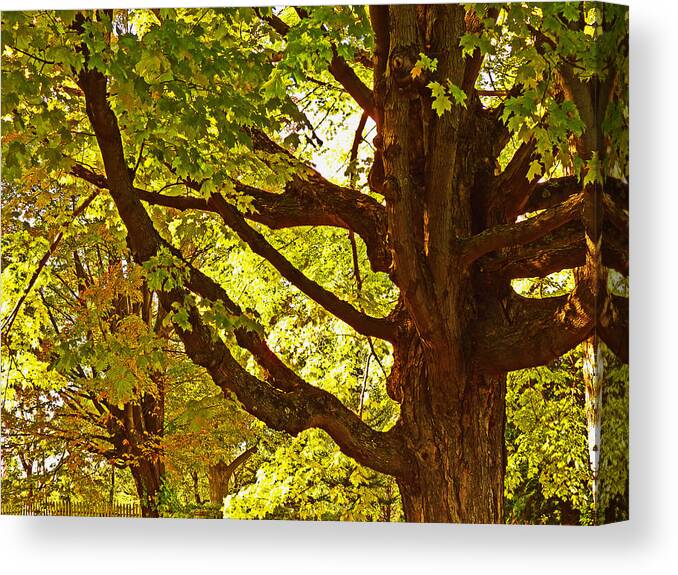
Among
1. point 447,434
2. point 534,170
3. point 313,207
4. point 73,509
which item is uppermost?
point 313,207

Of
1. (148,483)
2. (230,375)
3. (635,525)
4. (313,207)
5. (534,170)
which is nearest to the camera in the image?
A: (534,170)

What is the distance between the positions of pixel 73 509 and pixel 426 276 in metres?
2.60

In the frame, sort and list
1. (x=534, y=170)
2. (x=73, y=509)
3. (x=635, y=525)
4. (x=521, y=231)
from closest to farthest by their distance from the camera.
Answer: (x=534, y=170) < (x=635, y=525) < (x=521, y=231) < (x=73, y=509)

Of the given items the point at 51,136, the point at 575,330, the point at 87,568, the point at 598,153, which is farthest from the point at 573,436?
the point at 51,136

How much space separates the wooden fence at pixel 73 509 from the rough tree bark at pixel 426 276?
993 millimetres

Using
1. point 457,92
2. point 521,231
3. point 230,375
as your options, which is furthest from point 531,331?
point 230,375

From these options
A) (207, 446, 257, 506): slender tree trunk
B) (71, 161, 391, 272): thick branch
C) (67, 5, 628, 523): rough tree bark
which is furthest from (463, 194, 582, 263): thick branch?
(207, 446, 257, 506): slender tree trunk

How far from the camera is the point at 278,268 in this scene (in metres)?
7.13

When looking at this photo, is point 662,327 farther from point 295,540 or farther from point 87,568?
point 87,568

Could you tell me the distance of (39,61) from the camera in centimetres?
691

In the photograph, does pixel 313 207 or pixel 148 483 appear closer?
pixel 148 483

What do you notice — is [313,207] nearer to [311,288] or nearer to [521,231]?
[311,288]

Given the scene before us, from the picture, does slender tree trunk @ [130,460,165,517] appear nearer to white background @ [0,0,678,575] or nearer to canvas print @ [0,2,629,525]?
canvas print @ [0,2,629,525]

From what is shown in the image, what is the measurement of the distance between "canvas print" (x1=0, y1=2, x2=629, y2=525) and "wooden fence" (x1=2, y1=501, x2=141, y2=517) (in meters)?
0.02
